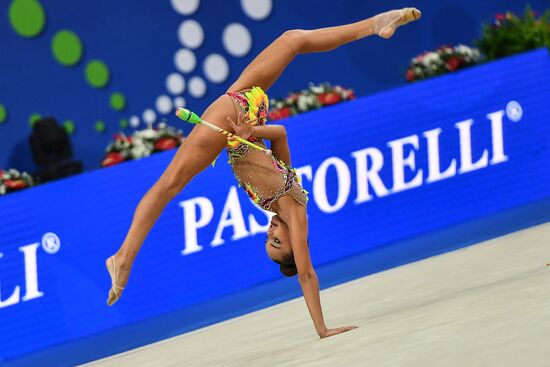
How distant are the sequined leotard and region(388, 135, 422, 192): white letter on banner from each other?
124 inches

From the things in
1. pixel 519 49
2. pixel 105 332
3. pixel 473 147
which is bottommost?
pixel 105 332

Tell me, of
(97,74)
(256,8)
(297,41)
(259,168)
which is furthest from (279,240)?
(256,8)

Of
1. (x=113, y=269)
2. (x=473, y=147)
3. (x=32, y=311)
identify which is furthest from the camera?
(x=473, y=147)

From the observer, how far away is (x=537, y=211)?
9094 mm

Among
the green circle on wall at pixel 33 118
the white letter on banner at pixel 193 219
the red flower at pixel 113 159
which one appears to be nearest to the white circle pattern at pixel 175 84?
the green circle on wall at pixel 33 118

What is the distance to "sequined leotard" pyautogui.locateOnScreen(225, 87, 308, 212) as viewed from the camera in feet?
18.6

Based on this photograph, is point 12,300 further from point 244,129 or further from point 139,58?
point 139,58

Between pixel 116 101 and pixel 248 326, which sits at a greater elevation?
pixel 116 101

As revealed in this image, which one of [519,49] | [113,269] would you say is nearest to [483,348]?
[113,269]

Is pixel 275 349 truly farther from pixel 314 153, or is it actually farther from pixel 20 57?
pixel 20 57

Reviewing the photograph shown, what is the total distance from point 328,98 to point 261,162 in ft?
11.7

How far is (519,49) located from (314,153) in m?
2.37

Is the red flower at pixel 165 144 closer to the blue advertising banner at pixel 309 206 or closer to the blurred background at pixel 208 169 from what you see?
the blurred background at pixel 208 169

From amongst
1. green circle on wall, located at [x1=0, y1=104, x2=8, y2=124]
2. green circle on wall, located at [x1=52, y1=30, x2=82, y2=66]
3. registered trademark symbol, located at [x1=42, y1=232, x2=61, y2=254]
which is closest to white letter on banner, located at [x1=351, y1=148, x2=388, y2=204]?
registered trademark symbol, located at [x1=42, y1=232, x2=61, y2=254]
